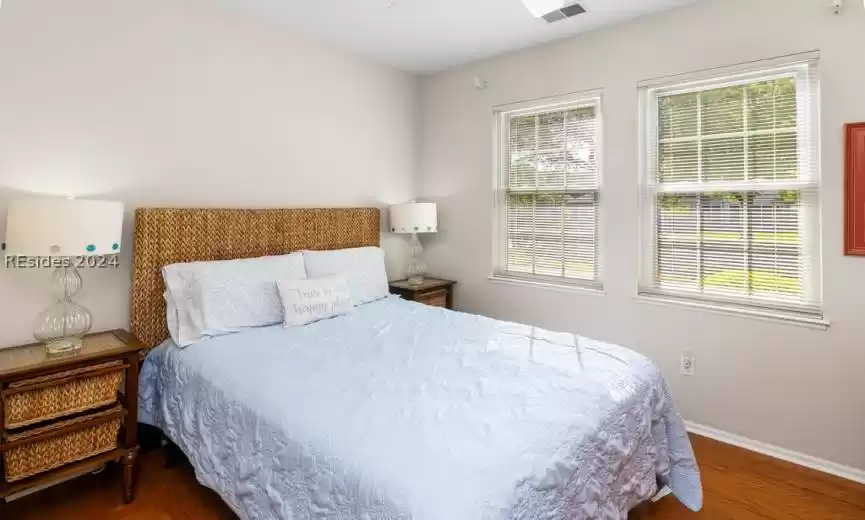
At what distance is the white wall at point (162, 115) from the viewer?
84.2 inches

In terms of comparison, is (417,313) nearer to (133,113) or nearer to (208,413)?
(208,413)

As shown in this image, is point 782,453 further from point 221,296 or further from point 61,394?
point 61,394

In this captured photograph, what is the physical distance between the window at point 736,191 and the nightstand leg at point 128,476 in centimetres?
297

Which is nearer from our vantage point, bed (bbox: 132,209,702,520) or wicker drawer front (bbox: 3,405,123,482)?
bed (bbox: 132,209,702,520)

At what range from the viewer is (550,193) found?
3.39 meters

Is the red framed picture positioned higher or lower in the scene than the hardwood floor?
higher

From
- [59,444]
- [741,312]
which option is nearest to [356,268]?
[59,444]

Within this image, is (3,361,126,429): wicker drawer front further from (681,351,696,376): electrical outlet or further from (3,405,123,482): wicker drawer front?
(681,351,696,376): electrical outlet

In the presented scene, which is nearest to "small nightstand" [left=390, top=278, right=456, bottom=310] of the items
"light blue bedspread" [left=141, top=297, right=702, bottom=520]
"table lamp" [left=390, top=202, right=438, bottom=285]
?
"table lamp" [left=390, top=202, right=438, bottom=285]

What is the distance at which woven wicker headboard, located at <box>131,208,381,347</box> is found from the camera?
7.96 feet

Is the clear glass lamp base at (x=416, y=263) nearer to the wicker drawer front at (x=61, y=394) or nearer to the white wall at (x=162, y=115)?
the white wall at (x=162, y=115)

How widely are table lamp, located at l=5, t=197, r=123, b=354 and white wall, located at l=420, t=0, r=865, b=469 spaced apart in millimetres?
2507

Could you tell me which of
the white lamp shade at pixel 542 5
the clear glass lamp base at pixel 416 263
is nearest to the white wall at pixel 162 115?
the clear glass lamp base at pixel 416 263

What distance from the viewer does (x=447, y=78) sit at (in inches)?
153
